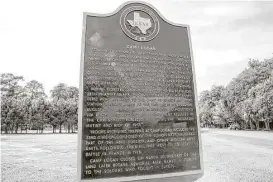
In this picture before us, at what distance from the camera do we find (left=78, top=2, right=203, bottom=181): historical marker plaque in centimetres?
383

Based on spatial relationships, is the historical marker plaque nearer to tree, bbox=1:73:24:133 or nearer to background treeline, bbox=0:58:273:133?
background treeline, bbox=0:58:273:133

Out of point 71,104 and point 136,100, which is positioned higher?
point 71,104

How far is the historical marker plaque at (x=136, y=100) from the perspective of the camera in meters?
3.83

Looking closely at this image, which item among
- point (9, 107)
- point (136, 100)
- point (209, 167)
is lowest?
point (209, 167)

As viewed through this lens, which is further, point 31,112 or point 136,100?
point 31,112

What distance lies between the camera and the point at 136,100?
419 cm

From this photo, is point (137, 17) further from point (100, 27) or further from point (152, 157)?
point (152, 157)

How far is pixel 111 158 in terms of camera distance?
379 centimetres

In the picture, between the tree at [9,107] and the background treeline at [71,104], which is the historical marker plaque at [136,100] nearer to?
the background treeline at [71,104]

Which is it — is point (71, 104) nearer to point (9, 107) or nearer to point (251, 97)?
point (9, 107)

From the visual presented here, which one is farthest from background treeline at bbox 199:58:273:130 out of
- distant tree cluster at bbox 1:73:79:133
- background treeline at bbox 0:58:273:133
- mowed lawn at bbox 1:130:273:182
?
distant tree cluster at bbox 1:73:79:133

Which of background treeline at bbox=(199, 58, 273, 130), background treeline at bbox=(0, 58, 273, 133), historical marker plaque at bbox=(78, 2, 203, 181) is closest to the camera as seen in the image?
historical marker plaque at bbox=(78, 2, 203, 181)

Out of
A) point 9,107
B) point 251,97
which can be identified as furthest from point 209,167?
point 9,107

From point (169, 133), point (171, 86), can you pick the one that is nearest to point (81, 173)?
point (169, 133)
